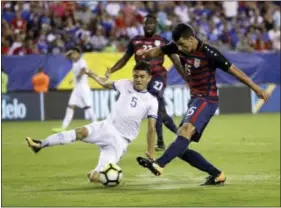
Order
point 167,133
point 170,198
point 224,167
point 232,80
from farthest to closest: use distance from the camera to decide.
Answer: point 232,80 < point 167,133 < point 224,167 < point 170,198

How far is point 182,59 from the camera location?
10.8m

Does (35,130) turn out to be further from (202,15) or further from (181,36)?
(181,36)

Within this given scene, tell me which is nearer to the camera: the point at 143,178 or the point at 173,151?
the point at 173,151

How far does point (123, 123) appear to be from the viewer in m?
11.3

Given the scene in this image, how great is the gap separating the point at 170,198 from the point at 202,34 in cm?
1928

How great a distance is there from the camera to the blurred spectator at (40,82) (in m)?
26.7

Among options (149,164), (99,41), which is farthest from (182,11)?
(149,164)

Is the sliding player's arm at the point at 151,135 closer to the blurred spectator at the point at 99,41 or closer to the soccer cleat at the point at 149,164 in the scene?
the soccer cleat at the point at 149,164

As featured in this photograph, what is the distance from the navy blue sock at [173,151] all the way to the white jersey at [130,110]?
104 cm

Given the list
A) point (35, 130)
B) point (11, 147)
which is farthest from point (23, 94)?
point (11, 147)

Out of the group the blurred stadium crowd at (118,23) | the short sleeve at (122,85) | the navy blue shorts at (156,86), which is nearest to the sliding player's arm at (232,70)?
the short sleeve at (122,85)

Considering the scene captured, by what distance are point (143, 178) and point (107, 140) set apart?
1108mm

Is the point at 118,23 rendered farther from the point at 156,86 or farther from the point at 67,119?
the point at 156,86

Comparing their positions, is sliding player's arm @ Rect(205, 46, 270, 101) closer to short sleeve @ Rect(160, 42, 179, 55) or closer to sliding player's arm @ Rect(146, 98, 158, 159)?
short sleeve @ Rect(160, 42, 179, 55)
